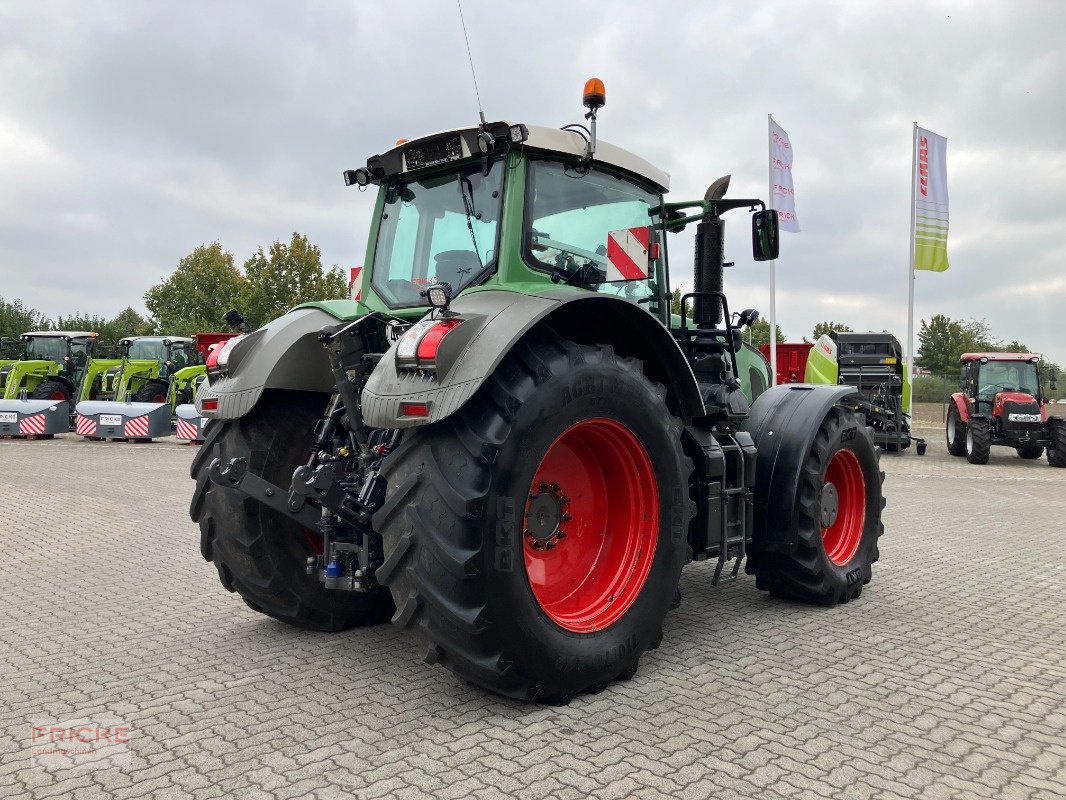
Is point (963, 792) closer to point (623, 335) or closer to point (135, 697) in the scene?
point (623, 335)

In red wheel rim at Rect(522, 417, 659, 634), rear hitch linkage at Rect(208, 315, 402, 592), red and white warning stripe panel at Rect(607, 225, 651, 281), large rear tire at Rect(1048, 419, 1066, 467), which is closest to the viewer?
rear hitch linkage at Rect(208, 315, 402, 592)

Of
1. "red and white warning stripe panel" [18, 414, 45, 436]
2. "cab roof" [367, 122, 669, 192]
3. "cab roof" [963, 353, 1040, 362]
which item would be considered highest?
"cab roof" [367, 122, 669, 192]

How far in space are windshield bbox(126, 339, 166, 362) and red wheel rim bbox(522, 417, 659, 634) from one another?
2029 centimetres

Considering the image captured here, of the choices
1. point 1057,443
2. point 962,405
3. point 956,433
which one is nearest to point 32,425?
point 962,405

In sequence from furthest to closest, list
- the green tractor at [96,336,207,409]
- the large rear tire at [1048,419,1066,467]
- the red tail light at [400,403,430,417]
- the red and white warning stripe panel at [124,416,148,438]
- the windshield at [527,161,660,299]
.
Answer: the green tractor at [96,336,207,409] → the red and white warning stripe panel at [124,416,148,438] → the large rear tire at [1048,419,1066,467] → the windshield at [527,161,660,299] → the red tail light at [400,403,430,417]

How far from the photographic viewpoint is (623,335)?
13.1 feet

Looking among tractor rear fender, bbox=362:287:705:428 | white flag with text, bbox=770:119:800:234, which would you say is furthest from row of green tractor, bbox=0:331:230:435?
tractor rear fender, bbox=362:287:705:428

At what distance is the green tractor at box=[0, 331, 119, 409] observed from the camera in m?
21.0

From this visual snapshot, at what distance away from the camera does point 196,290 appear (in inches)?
2110

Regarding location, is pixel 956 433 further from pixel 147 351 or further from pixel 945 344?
pixel 945 344

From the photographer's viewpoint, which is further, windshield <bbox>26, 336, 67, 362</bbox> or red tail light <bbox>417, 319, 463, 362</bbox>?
windshield <bbox>26, 336, 67, 362</bbox>

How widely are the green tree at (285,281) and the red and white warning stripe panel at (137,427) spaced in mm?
18129

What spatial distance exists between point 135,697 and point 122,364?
1916cm

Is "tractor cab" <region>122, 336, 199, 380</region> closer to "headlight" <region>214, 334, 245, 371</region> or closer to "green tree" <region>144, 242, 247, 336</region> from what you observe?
"headlight" <region>214, 334, 245, 371</region>
